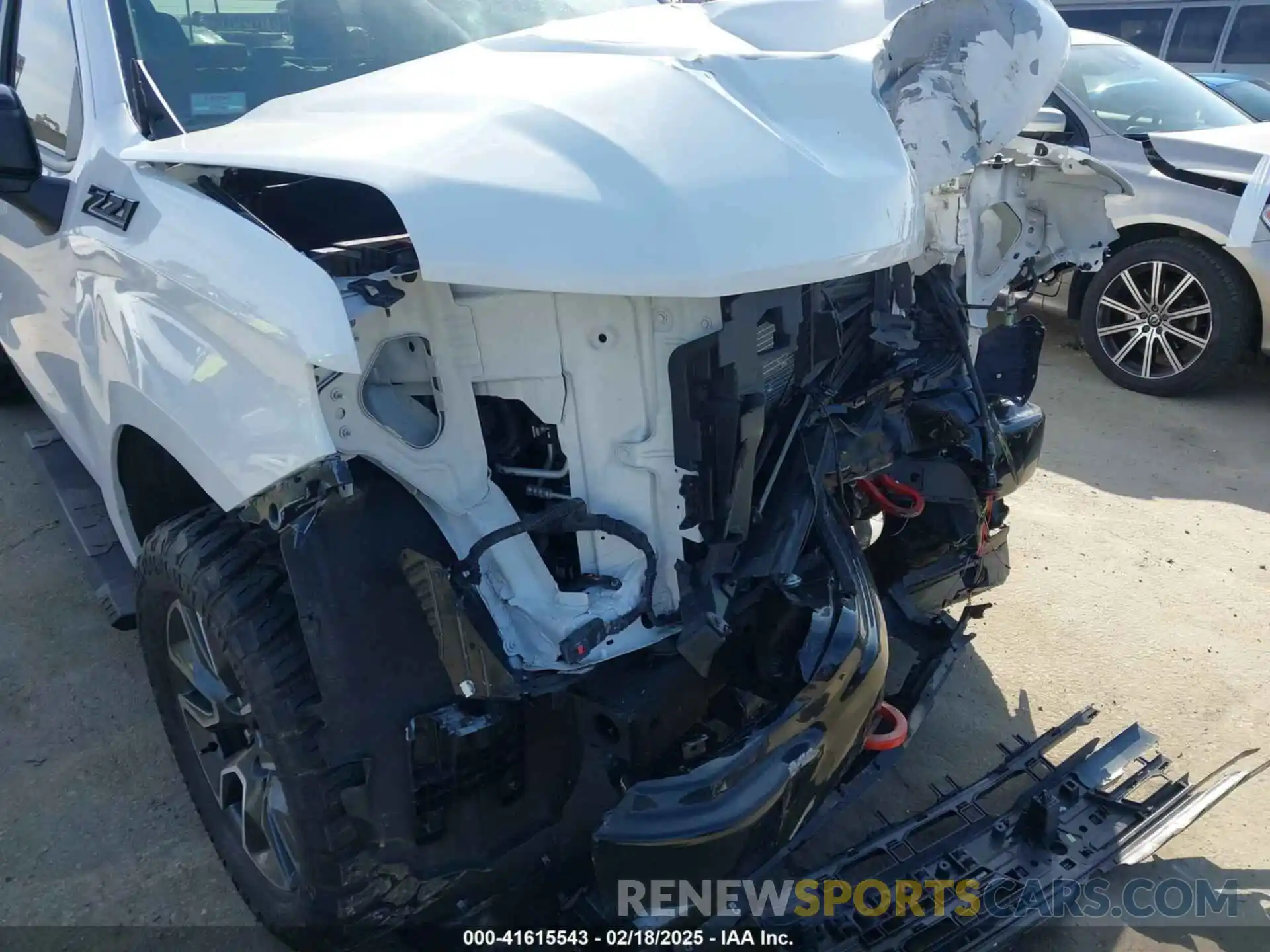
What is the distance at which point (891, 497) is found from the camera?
8.71ft

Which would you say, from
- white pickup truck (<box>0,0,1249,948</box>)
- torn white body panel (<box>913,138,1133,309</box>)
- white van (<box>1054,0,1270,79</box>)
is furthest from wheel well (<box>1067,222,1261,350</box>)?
white van (<box>1054,0,1270,79</box>)


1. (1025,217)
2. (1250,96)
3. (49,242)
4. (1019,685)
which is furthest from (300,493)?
(1250,96)

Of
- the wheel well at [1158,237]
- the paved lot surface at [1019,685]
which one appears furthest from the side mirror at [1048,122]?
the paved lot surface at [1019,685]

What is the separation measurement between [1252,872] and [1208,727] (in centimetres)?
57

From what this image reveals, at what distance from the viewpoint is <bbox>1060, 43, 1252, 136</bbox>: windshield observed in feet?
18.4

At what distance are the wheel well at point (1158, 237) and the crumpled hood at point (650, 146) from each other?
3.38 metres

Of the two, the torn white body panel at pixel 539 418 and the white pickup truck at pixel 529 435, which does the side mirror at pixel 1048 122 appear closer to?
the white pickup truck at pixel 529 435

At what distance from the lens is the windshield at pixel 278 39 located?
2.38 meters

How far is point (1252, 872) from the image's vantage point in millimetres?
2342

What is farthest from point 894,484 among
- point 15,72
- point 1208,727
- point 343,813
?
point 15,72

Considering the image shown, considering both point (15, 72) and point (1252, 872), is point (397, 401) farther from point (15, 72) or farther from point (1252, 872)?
point (1252, 872)

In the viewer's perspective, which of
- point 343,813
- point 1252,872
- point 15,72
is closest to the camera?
point 343,813

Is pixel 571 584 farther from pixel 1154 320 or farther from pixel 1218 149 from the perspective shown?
pixel 1218 149

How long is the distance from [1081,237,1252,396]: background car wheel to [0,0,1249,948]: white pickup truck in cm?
350
